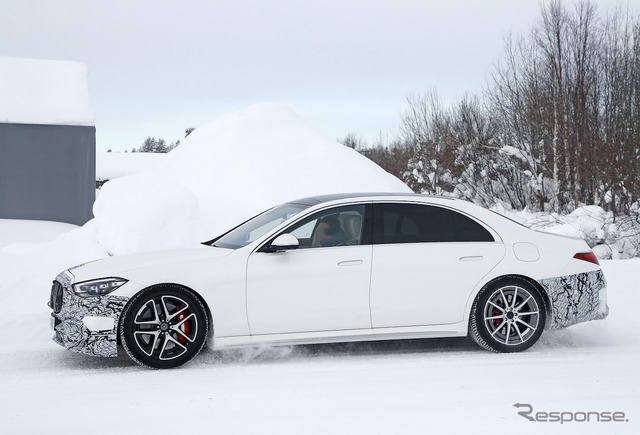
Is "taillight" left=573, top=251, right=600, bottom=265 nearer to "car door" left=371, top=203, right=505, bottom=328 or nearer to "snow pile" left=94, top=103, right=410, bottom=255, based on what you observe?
"car door" left=371, top=203, right=505, bottom=328

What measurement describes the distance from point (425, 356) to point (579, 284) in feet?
5.24

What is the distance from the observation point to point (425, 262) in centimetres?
660

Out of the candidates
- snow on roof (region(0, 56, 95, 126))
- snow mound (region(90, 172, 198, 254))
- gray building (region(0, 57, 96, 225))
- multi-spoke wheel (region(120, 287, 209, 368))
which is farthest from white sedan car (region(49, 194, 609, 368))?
snow on roof (region(0, 56, 95, 126))

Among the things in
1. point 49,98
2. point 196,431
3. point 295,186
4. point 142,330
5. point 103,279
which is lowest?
point 196,431

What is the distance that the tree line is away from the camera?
94.3 feet

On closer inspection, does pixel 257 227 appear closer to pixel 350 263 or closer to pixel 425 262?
pixel 350 263

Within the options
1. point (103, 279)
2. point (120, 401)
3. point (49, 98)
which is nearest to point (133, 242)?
point (103, 279)

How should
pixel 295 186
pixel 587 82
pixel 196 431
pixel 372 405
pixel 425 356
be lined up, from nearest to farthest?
pixel 196 431, pixel 372 405, pixel 425 356, pixel 295 186, pixel 587 82

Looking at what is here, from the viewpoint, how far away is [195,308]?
6.14 metres

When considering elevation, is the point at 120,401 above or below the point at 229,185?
below

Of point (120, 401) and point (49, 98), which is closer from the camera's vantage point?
point (120, 401)

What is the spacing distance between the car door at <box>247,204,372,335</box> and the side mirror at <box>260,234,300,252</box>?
61 mm

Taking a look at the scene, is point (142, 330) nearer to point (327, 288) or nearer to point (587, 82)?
point (327, 288)

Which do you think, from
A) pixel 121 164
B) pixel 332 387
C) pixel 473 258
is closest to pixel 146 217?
pixel 473 258
